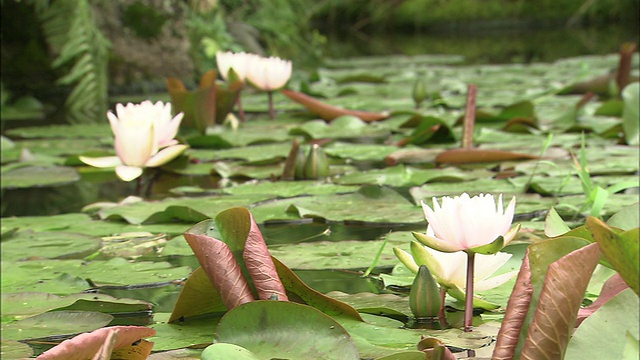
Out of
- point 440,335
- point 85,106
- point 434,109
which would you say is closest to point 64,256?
point 440,335

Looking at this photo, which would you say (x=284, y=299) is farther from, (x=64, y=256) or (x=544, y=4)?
(x=544, y=4)

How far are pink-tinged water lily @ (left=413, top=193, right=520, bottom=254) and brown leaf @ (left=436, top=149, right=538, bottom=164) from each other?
1089mm

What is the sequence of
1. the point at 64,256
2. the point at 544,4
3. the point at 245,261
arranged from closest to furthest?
the point at 245,261 < the point at 64,256 < the point at 544,4

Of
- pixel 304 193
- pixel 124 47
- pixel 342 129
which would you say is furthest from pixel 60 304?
pixel 124 47

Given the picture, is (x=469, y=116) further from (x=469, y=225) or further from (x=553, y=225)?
(x=469, y=225)

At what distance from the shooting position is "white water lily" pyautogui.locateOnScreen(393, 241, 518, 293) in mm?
759

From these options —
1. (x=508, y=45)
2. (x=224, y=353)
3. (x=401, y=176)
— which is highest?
(x=224, y=353)

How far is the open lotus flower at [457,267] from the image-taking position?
76 cm

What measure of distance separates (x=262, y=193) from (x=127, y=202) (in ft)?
0.77

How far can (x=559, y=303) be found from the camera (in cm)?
54

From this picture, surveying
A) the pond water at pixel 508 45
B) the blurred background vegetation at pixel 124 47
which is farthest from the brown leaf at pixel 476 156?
the pond water at pixel 508 45

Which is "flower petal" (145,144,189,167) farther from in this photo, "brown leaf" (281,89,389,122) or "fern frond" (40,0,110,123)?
"fern frond" (40,0,110,123)

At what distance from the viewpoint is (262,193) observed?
1540 millimetres

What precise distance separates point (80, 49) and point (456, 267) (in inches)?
106
